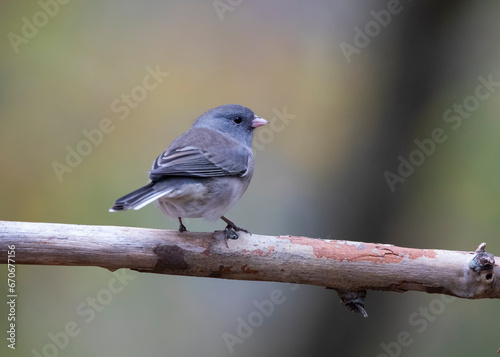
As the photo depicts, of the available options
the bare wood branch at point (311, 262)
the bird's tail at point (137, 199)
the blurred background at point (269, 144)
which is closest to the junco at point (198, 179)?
the bird's tail at point (137, 199)

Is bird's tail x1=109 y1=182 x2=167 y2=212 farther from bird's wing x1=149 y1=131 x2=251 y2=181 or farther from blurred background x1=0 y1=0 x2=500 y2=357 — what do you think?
blurred background x1=0 y1=0 x2=500 y2=357

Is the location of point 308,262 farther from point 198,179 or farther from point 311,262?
point 198,179

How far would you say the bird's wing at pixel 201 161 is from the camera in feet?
8.82

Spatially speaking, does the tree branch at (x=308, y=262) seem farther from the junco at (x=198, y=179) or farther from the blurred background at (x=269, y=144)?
the blurred background at (x=269, y=144)

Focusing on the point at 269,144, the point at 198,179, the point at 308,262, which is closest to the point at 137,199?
the point at 198,179

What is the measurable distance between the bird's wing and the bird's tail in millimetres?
144

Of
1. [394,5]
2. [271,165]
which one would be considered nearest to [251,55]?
[271,165]

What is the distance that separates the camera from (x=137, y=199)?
7.66 ft

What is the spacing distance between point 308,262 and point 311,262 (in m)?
0.01

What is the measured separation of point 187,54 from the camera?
4.73 metres

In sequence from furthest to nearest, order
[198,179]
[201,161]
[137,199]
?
[201,161] → [198,179] → [137,199]

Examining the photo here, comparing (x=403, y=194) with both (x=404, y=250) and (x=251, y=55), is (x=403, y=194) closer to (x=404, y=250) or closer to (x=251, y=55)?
(x=404, y=250)

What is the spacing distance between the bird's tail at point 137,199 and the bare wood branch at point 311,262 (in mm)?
200

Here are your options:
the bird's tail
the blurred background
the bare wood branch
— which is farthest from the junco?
the blurred background
